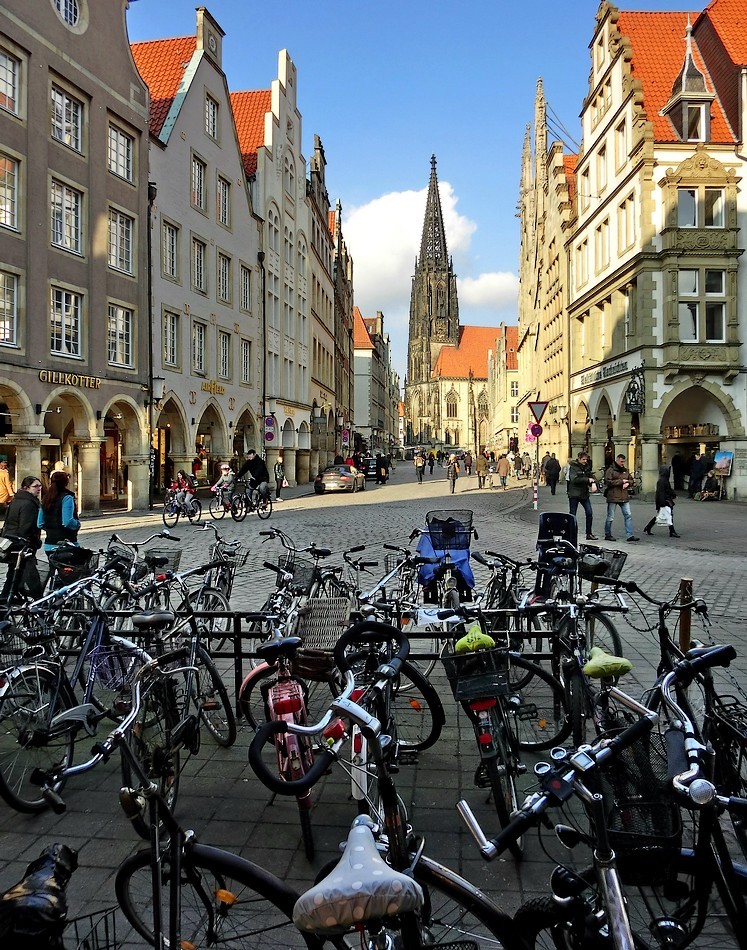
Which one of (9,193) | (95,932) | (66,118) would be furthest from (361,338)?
(95,932)

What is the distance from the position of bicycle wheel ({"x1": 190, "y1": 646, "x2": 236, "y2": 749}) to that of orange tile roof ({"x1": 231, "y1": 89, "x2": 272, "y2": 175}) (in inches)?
1440

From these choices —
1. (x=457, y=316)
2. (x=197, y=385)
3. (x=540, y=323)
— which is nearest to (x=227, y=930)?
(x=197, y=385)

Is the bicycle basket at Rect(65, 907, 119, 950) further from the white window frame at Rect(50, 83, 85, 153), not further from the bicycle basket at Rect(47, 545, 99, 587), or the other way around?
the white window frame at Rect(50, 83, 85, 153)

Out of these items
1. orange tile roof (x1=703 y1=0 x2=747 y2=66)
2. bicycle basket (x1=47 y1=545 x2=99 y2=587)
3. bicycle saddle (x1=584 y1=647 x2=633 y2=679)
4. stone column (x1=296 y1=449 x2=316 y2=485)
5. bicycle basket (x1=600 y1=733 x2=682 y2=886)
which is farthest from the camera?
stone column (x1=296 y1=449 x2=316 y2=485)

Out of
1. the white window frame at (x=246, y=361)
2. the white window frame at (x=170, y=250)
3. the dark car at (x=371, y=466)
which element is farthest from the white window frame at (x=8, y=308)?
the dark car at (x=371, y=466)

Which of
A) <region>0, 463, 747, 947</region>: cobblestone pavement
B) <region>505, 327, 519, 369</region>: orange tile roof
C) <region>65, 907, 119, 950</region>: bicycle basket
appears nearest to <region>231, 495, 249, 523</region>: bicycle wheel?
<region>0, 463, 747, 947</region>: cobblestone pavement

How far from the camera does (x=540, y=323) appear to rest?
53.4m

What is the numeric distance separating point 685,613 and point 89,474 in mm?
20157

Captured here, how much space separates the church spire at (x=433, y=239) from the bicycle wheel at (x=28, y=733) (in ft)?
481

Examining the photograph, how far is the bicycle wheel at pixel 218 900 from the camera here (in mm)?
2342

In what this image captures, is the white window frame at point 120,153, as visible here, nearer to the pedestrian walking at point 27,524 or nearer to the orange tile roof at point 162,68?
the orange tile roof at point 162,68

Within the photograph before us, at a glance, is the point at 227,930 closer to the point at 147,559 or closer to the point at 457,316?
the point at 147,559

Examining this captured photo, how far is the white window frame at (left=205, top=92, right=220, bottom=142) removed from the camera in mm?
30797

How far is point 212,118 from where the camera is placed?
31344 mm
